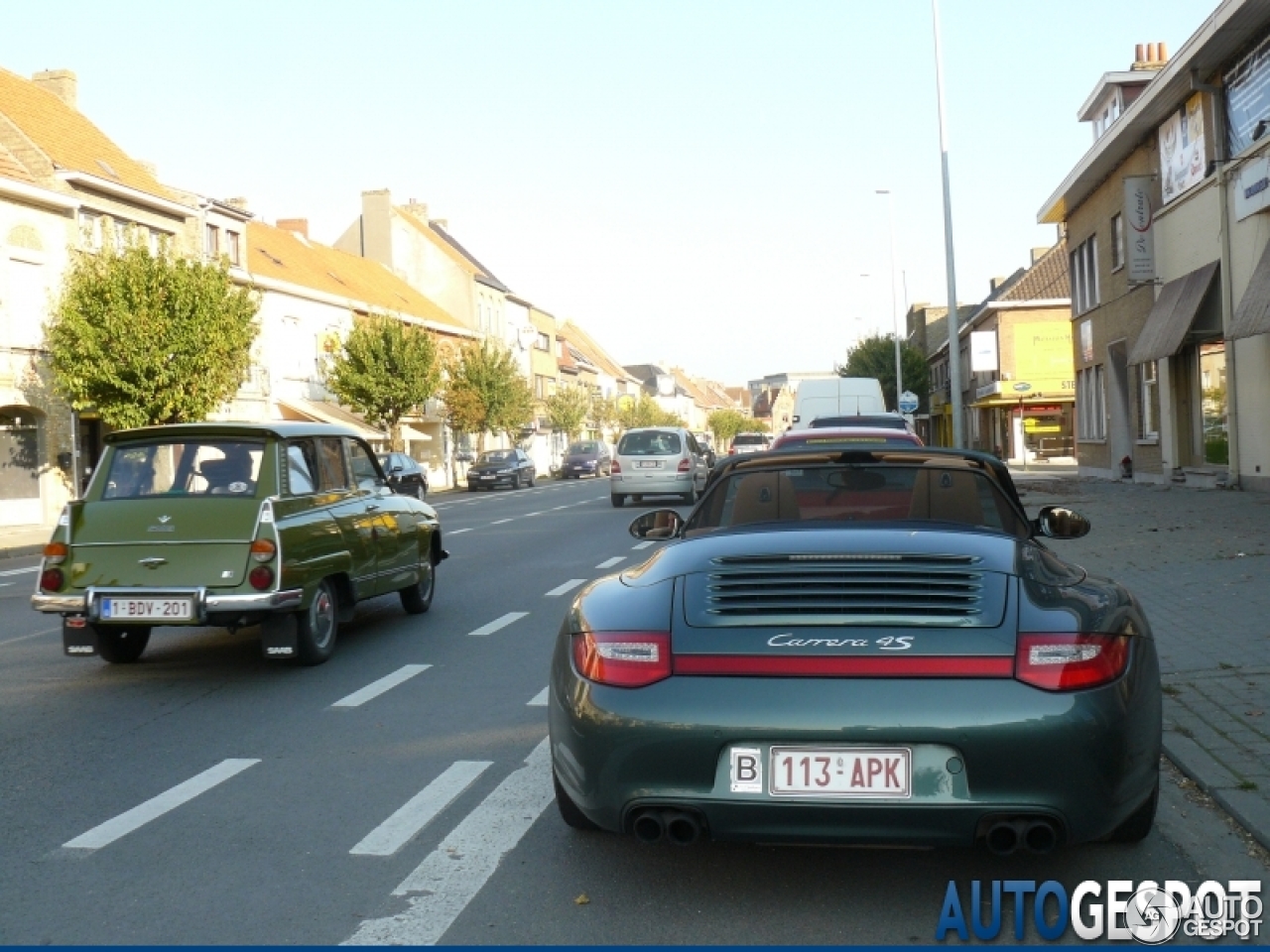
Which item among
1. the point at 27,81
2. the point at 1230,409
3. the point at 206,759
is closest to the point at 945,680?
the point at 206,759

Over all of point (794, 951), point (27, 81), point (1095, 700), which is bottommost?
A: point (794, 951)

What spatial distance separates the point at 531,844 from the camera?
15.0ft

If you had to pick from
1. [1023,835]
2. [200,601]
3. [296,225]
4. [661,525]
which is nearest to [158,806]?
[661,525]

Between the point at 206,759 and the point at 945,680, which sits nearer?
the point at 945,680

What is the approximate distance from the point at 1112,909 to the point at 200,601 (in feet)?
18.7

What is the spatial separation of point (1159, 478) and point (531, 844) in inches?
1000

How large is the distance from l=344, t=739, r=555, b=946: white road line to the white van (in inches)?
889

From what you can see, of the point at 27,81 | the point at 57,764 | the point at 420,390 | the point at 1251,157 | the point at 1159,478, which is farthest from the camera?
the point at 420,390

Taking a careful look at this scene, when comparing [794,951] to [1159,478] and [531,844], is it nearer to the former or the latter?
Answer: [531,844]

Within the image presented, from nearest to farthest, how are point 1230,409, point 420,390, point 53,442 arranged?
1. point 1230,409
2. point 53,442
3. point 420,390

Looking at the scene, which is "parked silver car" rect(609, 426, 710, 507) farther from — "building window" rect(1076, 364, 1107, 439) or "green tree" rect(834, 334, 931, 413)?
"green tree" rect(834, 334, 931, 413)

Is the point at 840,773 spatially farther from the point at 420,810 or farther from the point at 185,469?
the point at 185,469

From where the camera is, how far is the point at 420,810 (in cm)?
510

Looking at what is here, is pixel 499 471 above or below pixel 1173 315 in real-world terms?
below
